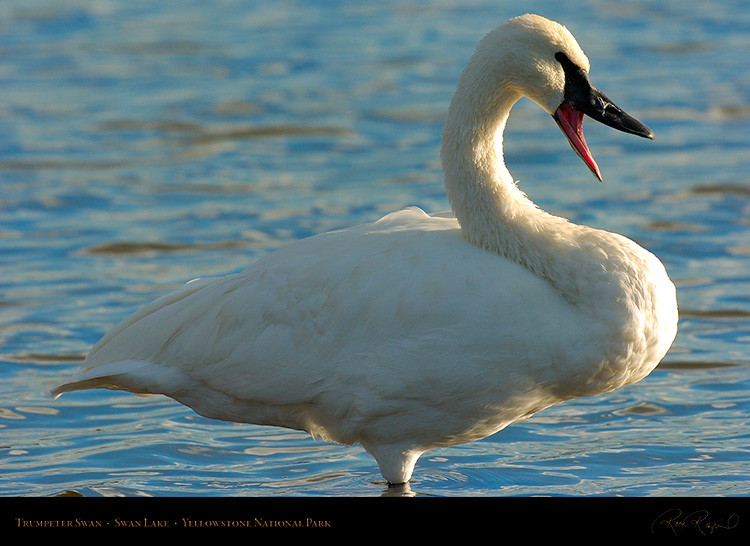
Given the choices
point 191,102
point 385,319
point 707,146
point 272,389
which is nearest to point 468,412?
point 385,319

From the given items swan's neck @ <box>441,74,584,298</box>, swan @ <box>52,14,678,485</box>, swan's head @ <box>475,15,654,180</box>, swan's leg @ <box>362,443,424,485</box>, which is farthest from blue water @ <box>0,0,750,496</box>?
swan's head @ <box>475,15,654,180</box>

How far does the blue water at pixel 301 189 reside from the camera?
6.71 meters

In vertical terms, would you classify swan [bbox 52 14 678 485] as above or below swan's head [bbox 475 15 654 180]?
below

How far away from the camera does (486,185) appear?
19.2 ft

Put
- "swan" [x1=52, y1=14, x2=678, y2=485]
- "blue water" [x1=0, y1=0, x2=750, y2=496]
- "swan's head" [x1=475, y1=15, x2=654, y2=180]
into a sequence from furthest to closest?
"blue water" [x1=0, y1=0, x2=750, y2=496], "swan's head" [x1=475, y1=15, x2=654, y2=180], "swan" [x1=52, y1=14, x2=678, y2=485]

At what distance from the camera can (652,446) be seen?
22.3 feet

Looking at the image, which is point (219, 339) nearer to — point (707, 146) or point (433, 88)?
point (707, 146)

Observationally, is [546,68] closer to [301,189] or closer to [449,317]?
[449,317]

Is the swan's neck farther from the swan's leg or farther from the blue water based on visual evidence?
the blue water

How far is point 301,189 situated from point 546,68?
6.23 meters

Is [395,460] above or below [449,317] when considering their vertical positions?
below

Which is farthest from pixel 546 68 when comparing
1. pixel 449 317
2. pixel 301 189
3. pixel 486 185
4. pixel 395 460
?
pixel 301 189

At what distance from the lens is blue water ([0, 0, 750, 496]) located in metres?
6.71

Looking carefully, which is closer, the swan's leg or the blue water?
the swan's leg
